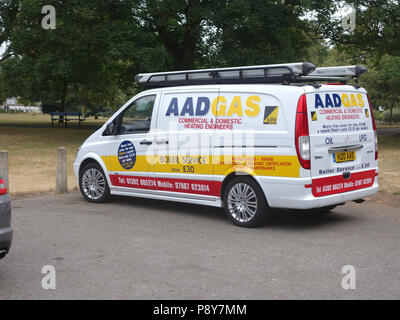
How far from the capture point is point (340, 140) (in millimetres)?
7691

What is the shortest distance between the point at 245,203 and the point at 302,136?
4.06 feet

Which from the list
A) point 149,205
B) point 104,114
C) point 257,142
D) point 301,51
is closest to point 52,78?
point 301,51

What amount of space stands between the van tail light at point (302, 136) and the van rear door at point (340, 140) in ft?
0.25

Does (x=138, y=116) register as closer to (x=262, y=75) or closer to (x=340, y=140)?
(x=262, y=75)

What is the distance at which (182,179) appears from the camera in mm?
8516

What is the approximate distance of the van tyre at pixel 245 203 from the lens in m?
7.55

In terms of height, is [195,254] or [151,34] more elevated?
[151,34]

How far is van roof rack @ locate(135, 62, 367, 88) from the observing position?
7551mm

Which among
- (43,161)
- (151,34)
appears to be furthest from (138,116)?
(151,34)

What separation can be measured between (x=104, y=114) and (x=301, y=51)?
143 ft

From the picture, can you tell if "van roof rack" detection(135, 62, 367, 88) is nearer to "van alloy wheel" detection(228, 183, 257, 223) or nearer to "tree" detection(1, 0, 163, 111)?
"van alloy wheel" detection(228, 183, 257, 223)

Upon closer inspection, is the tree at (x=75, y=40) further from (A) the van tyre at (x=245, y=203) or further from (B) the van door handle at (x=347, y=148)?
(B) the van door handle at (x=347, y=148)

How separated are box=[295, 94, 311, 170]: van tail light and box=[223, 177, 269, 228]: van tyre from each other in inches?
29.0

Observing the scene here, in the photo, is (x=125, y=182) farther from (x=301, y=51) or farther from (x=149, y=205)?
(x=301, y=51)
